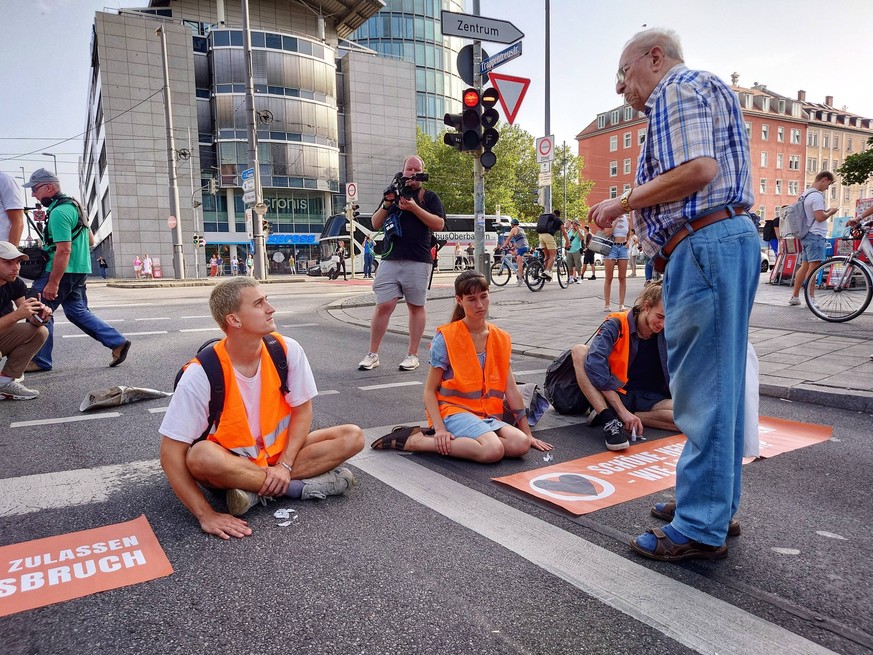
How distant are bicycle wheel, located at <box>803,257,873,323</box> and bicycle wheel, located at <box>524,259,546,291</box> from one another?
8.01 metres

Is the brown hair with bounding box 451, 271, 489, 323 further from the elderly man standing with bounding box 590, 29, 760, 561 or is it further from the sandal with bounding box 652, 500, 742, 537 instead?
the sandal with bounding box 652, 500, 742, 537

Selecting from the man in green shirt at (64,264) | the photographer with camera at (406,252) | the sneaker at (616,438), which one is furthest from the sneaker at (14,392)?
the sneaker at (616,438)

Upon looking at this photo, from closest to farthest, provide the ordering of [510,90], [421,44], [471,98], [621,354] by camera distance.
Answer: [621,354] < [471,98] < [510,90] < [421,44]

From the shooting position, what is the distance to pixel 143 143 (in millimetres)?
44719

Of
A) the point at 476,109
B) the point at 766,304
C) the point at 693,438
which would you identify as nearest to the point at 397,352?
the point at 476,109

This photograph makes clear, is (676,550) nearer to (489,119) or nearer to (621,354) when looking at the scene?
(621,354)

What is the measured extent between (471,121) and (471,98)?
306mm

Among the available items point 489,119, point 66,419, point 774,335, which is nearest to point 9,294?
point 66,419

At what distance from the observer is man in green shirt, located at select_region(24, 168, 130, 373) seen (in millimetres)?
6023

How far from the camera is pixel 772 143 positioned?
75688 mm

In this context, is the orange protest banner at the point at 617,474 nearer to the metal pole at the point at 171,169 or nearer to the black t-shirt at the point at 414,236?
the black t-shirt at the point at 414,236

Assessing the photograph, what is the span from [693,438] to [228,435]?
6.43ft

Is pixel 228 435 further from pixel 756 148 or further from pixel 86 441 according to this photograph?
pixel 756 148

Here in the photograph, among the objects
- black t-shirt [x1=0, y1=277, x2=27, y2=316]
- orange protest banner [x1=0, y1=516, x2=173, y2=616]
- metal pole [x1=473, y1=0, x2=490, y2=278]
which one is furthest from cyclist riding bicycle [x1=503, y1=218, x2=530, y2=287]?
orange protest banner [x1=0, y1=516, x2=173, y2=616]
